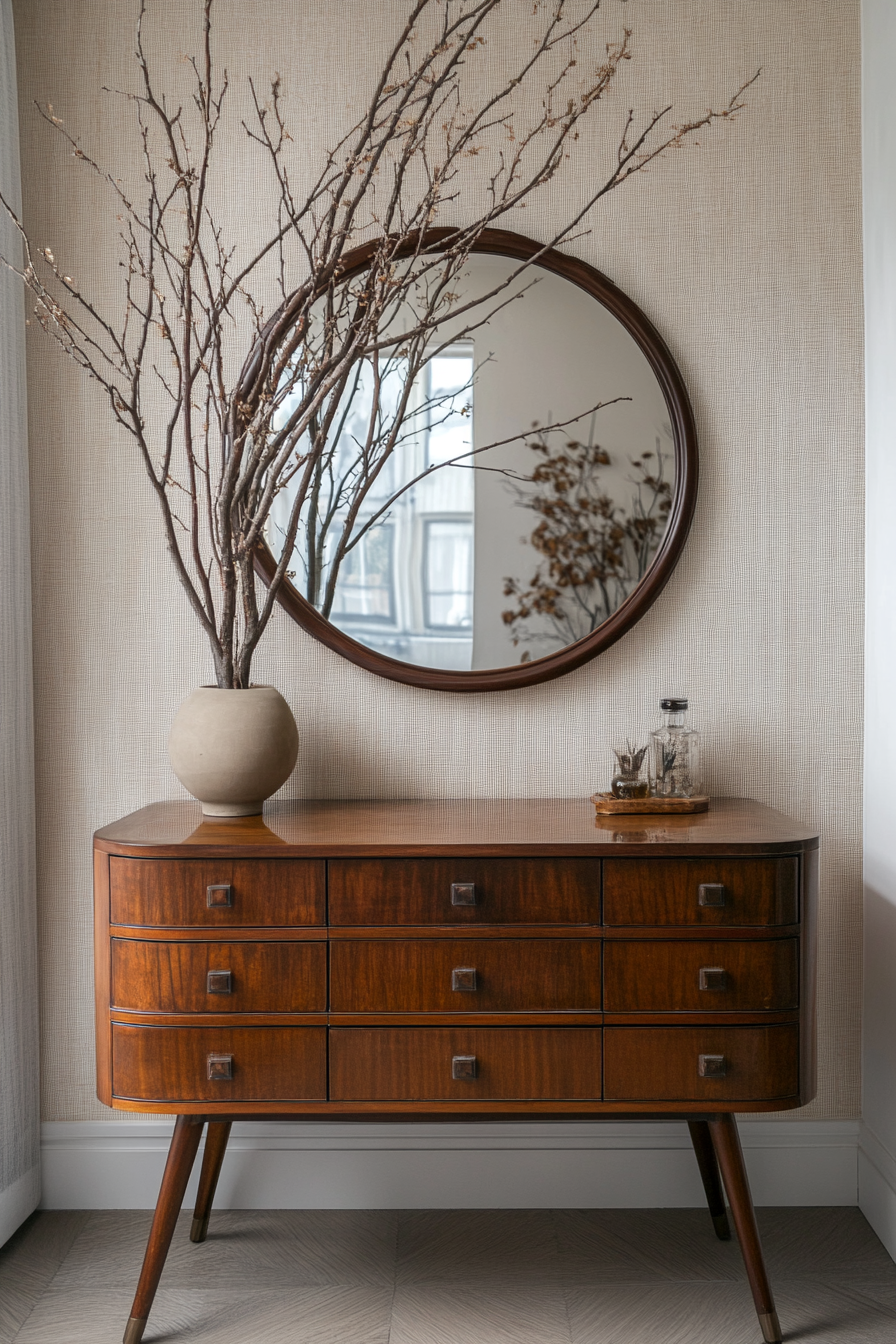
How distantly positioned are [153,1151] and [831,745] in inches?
64.1

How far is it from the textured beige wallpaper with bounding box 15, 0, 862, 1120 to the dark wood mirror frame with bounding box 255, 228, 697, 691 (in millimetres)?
52

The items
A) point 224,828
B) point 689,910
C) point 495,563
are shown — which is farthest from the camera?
point 495,563

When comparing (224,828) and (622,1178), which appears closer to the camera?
(224,828)

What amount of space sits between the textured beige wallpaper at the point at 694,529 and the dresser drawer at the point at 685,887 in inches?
19.2

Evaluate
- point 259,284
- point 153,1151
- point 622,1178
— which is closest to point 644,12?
point 259,284

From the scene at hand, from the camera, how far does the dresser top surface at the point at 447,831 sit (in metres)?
1.68

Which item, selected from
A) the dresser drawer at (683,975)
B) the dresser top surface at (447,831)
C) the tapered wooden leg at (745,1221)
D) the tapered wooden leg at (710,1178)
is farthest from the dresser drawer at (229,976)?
the tapered wooden leg at (710,1178)

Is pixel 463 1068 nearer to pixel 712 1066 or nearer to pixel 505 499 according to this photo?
pixel 712 1066

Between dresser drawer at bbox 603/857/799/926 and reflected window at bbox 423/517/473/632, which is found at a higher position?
reflected window at bbox 423/517/473/632

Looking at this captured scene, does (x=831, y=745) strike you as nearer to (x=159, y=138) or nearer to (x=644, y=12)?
(x=644, y=12)

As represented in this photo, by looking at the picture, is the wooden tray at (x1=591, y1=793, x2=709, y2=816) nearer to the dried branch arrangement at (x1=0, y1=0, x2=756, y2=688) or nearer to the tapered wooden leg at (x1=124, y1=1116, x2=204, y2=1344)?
the dried branch arrangement at (x1=0, y1=0, x2=756, y2=688)

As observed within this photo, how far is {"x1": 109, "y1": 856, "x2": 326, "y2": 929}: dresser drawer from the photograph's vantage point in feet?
5.51

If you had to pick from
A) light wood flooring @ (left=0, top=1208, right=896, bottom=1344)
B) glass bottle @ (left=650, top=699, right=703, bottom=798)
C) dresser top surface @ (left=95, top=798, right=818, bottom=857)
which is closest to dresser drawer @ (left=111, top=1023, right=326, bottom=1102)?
dresser top surface @ (left=95, top=798, right=818, bottom=857)

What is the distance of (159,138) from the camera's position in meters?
2.12
